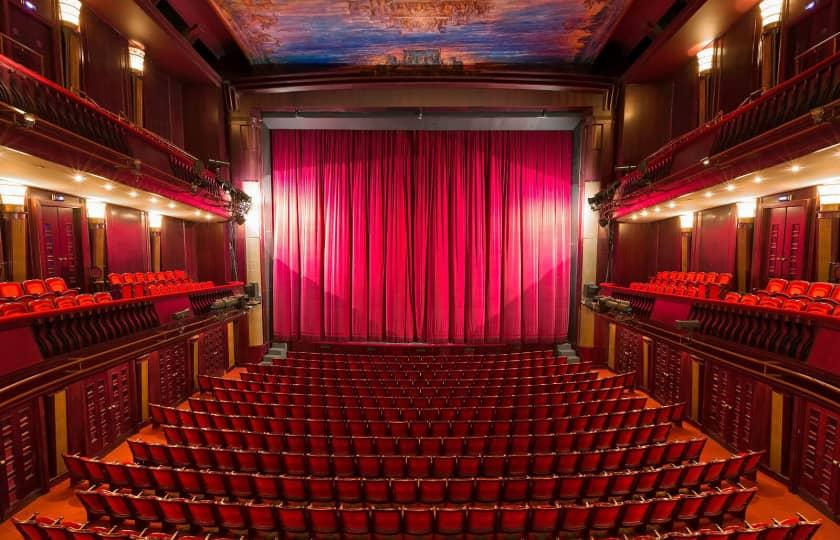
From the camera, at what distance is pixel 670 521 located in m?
2.76

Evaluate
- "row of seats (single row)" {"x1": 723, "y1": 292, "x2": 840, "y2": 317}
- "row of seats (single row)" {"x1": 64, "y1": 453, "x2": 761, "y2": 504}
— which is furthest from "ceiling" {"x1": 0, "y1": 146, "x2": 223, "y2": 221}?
"row of seats (single row)" {"x1": 723, "y1": 292, "x2": 840, "y2": 317}

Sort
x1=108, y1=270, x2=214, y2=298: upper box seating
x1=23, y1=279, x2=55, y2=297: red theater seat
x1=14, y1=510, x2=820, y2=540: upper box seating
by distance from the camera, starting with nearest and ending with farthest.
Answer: x1=14, y1=510, x2=820, y2=540: upper box seating → x1=23, y1=279, x2=55, y2=297: red theater seat → x1=108, y1=270, x2=214, y2=298: upper box seating

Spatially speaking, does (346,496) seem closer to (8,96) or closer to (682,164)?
(8,96)

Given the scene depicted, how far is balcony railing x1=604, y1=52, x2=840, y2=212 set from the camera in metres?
3.65

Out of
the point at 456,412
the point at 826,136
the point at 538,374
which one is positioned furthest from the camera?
the point at 538,374

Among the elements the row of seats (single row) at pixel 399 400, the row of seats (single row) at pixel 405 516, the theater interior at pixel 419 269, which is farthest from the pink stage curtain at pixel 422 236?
the row of seats (single row) at pixel 405 516

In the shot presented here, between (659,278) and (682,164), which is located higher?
(682,164)

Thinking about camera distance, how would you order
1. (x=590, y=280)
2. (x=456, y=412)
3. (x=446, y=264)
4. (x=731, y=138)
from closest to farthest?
(x=456, y=412) → (x=731, y=138) → (x=590, y=280) → (x=446, y=264)

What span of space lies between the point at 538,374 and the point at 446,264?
379cm

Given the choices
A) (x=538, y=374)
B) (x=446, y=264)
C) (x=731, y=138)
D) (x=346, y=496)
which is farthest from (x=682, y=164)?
(x=346, y=496)

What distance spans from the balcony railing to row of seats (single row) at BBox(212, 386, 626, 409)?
11.5 feet

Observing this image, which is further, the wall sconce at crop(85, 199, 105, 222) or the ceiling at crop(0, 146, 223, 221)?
the wall sconce at crop(85, 199, 105, 222)

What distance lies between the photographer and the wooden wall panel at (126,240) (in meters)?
6.44

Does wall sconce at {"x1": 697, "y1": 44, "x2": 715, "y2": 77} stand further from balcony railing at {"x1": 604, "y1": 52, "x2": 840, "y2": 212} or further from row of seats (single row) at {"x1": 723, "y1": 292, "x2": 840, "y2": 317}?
row of seats (single row) at {"x1": 723, "y1": 292, "x2": 840, "y2": 317}
